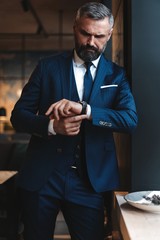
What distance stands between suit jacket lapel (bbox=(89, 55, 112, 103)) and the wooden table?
501mm

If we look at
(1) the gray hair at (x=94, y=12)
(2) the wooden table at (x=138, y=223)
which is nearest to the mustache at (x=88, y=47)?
(1) the gray hair at (x=94, y=12)

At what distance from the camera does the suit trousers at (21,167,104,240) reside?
1800 millimetres

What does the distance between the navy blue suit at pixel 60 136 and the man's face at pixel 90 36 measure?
0.39ft

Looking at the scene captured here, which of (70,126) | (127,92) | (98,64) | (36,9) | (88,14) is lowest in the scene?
(70,126)

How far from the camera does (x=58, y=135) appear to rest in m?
1.85

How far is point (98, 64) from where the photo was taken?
187cm

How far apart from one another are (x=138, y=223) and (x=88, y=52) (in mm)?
747

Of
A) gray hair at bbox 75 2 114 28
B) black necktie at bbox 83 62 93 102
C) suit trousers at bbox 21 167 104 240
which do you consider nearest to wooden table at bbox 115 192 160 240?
suit trousers at bbox 21 167 104 240

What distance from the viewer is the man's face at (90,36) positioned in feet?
5.65

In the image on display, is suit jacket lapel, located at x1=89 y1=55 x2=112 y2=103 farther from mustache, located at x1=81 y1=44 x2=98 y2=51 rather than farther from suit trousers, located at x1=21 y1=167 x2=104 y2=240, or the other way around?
suit trousers, located at x1=21 y1=167 x2=104 y2=240

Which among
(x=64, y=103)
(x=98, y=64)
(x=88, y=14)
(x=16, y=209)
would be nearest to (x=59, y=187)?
(x=64, y=103)

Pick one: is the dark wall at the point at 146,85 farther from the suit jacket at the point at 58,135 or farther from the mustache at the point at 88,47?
the mustache at the point at 88,47

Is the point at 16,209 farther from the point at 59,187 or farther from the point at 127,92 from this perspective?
the point at 127,92

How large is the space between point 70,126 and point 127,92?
35cm
